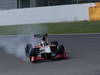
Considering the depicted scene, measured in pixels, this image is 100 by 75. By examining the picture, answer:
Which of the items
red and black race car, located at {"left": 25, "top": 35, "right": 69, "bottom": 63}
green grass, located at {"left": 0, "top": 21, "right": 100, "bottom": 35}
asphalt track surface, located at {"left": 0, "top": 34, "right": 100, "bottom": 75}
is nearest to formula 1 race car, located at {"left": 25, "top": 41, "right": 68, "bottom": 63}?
red and black race car, located at {"left": 25, "top": 35, "right": 69, "bottom": 63}

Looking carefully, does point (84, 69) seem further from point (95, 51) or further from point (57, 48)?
point (95, 51)

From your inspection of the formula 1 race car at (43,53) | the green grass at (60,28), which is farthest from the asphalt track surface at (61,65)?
the green grass at (60,28)

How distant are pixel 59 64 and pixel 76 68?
91cm

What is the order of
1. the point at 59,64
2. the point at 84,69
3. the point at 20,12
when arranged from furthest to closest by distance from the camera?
the point at 20,12
the point at 59,64
the point at 84,69

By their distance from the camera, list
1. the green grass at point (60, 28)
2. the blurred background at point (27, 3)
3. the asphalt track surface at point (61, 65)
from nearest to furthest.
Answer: the asphalt track surface at point (61, 65), the green grass at point (60, 28), the blurred background at point (27, 3)

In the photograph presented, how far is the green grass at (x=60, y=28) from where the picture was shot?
68.3 ft

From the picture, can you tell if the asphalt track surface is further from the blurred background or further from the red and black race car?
the blurred background

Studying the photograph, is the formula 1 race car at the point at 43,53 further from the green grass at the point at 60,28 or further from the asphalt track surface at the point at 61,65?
the green grass at the point at 60,28

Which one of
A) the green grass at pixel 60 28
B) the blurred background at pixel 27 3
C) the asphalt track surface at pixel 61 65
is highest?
the blurred background at pixel 27 3

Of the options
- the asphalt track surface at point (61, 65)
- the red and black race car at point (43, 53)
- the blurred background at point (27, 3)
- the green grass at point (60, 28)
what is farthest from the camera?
the blurred background at point (27, 3)

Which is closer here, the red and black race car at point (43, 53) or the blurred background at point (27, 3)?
the red and black race car at point (43, 53)

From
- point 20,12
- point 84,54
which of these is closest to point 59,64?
point 84,54

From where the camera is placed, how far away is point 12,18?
24.8 meters

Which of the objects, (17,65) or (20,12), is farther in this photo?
(20,12)
